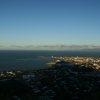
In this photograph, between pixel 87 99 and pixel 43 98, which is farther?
pixel 43 98

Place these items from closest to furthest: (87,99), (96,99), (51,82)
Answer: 1. (96,99)
2. (87,99)
3. (51,82)

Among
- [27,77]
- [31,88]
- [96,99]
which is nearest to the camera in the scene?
[96,99]

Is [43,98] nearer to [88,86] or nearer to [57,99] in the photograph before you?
[57,99]

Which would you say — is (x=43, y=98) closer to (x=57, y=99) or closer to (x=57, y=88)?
(x=57, y=99)

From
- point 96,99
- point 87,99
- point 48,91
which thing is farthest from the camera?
point 48,91

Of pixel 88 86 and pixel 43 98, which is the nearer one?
pixel 43 98

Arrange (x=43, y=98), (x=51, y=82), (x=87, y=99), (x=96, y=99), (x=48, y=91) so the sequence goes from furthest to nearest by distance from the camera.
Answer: (x=51, y=82) < (x=48, y=91) < (x=43, y=98) < (x=87, y=99) < (x=96, y=99)

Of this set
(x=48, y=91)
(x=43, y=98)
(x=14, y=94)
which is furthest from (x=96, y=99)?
(x=14, y=94)

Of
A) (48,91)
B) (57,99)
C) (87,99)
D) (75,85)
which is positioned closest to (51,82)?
(75,85)
